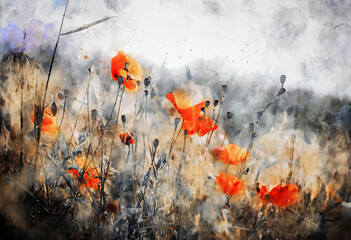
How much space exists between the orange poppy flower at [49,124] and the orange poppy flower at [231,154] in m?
0.73


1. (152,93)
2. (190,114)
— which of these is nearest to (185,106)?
(190,114)

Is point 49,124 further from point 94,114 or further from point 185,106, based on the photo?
point 185,106

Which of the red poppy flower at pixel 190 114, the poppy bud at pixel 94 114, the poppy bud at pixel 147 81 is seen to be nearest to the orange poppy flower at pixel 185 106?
the red poppy flower at pixel 190 114

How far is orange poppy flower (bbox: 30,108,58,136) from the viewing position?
146cm

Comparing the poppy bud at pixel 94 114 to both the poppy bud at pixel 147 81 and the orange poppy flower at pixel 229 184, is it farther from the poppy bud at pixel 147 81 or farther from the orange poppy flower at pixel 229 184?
the orange poppy flower at pixel 229 184

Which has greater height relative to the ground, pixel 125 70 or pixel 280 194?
pixel 125 70

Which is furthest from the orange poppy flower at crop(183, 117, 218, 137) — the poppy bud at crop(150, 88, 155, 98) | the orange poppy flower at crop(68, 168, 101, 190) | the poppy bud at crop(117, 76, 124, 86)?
the orange poppy flower at crop(68, 168, 101, 190)

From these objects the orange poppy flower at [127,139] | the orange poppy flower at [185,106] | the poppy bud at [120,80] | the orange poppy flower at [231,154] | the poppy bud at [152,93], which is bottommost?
the orange poppy flower at [231,154]

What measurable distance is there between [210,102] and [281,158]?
0.41 m

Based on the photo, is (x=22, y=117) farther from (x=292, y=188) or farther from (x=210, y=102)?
(x=292, y=188)

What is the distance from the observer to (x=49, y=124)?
146 cm

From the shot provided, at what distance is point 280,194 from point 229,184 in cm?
24

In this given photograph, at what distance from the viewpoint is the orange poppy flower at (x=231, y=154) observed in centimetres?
142

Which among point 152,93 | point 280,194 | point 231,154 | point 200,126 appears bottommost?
point 280,194
